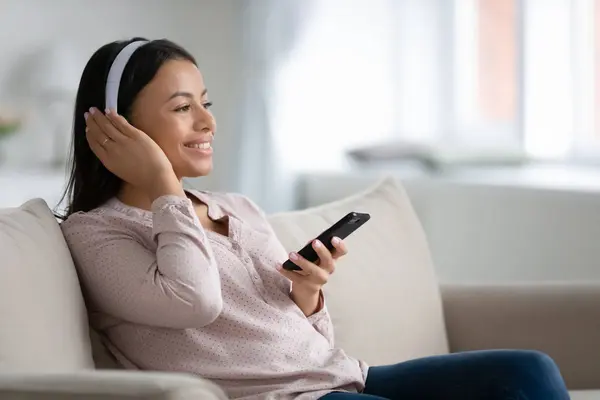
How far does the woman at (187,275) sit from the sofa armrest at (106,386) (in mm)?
390

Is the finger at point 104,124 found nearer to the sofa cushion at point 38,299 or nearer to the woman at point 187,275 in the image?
the woman at point 187,275

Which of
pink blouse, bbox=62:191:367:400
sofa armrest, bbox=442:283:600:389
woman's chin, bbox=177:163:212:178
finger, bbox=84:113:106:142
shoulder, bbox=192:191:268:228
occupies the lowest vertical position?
sofa armrest, bbox=442:283:600:389

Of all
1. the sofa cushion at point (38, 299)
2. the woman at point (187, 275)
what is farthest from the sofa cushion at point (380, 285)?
the sofa cushion at point (38, 299)

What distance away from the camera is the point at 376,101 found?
14.6ft

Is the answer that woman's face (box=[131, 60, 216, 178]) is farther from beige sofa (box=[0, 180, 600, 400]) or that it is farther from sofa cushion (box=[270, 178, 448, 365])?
sofa cushion (box=[270, 178, 448, 365])

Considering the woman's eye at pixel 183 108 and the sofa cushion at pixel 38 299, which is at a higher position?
the woman's eye at pixel 183 108

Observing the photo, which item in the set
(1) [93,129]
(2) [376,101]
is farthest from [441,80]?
(1) [93,129]

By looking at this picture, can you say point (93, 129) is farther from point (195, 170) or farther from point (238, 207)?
point (238, 207)

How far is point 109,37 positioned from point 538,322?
A: 2.72m

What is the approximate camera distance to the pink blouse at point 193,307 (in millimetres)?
1455

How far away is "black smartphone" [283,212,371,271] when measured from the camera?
5.26ft

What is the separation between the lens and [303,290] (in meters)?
1.65

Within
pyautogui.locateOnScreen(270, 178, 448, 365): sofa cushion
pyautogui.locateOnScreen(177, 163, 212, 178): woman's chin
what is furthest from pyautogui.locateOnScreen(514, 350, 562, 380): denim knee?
pyautogui.locateOnScreen(177, 163, 212, 178): woman's chin

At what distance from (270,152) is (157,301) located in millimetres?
2730
